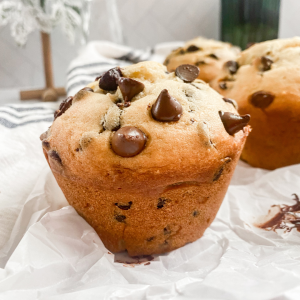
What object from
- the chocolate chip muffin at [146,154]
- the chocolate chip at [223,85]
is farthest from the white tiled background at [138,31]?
the chocolate chip muffin at [146,154]

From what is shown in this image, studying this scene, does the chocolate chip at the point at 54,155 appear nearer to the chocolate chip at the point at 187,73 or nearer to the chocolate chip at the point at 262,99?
the chocolate chip at the point at 187,73

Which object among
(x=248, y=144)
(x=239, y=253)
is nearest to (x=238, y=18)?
(x=248, y=144)

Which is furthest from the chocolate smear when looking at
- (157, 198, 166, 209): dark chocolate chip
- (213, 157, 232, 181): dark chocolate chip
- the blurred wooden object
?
the blurred wooden object

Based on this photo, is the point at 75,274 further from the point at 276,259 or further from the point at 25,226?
the point at 276,259

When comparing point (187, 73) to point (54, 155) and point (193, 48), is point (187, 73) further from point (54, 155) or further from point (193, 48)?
point (193, 48)

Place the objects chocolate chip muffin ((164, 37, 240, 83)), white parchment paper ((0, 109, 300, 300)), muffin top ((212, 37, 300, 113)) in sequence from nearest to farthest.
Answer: white parchment paper ((0, 109, 300, 300)), muffin top ((212, 37, 300, 113)), chocolate chip muffin ((164, 37, 240, 83))

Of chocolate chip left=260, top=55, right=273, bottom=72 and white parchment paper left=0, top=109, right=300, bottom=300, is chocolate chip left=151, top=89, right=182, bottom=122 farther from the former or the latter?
chocolate chip left=260, top=55, right=273, bottom=72
